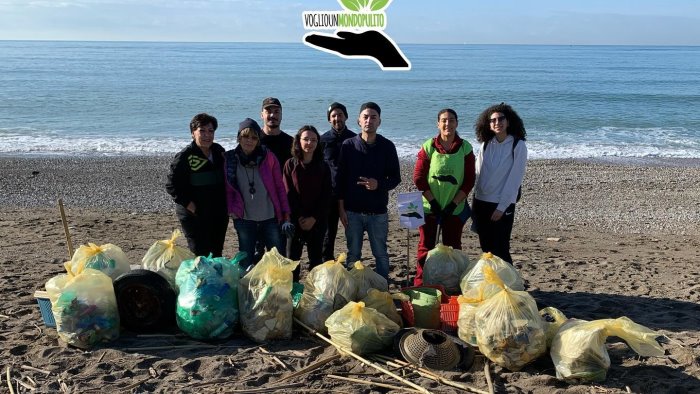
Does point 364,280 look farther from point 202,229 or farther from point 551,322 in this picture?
point 202,229

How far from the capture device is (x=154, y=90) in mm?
36875

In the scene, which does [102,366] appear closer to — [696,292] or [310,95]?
[696,292]

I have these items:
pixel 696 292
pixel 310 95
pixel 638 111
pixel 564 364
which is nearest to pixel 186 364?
pixel 564 364

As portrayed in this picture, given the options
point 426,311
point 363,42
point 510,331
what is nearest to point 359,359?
point 426,311

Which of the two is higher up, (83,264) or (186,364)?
(83,264)

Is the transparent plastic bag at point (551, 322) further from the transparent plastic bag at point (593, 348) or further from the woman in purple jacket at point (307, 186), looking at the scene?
the woman in purple jacket at point (307, 186)

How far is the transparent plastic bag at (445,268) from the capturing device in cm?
526

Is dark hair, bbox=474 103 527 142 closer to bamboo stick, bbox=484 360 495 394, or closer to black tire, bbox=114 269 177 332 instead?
bamboo stick, bbox=484 360 495 394

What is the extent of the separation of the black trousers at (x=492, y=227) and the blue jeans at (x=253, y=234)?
1832mm

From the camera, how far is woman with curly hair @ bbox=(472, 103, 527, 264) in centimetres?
542

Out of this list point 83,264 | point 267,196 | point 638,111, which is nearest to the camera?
point 83,264

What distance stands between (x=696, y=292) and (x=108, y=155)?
1519cm

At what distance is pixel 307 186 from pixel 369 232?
70 centimetres

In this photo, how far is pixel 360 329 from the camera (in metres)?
4.20
